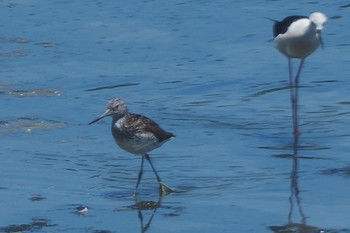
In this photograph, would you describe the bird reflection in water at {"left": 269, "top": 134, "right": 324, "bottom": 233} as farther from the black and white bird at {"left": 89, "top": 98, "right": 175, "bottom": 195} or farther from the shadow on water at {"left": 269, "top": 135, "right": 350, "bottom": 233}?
the black and white bird at {"left": 89, "top": 98, "right": 175, "bottom": 195}

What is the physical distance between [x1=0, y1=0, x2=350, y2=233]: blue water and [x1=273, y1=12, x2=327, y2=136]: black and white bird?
1.18 feet

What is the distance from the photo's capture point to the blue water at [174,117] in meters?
8.65

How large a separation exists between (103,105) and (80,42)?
112 inches

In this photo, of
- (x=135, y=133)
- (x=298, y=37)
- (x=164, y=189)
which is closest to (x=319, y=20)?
(x=298, y=37)

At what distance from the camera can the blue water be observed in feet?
28.4

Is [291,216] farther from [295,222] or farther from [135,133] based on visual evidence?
[135,133]

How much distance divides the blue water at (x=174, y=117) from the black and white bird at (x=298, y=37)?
359mm

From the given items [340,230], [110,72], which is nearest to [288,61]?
[110,72]

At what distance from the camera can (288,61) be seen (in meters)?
13.2

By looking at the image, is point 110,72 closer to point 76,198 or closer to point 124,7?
point 124,7

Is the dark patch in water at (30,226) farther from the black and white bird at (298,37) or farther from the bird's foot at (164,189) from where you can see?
the black and white bird at (298,37)

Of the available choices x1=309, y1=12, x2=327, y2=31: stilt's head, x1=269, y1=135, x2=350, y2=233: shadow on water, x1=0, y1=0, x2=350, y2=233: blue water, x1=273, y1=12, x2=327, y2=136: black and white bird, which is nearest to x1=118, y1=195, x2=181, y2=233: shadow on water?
x1=0, y1=0, x2=350, y2=233: blue water

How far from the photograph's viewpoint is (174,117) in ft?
38.5

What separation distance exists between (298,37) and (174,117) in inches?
64.5
